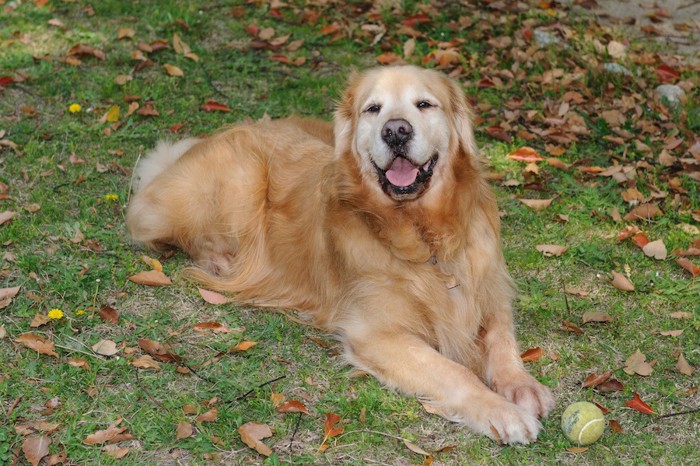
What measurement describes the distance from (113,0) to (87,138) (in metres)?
2.62

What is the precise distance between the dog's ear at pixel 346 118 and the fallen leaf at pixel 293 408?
136 cm

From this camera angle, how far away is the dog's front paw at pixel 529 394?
406 cm

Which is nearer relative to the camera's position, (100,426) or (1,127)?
(100,426)

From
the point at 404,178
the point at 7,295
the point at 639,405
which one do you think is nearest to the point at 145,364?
the point at 7,295

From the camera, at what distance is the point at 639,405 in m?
4.11

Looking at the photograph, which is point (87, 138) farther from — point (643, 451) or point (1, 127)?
point (643, 451)

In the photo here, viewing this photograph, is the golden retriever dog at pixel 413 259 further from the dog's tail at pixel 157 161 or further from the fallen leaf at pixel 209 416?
the dog's tail at pixel 157 161

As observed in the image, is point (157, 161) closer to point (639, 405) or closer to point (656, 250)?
point (656, 250)

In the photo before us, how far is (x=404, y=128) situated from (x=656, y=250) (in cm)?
208

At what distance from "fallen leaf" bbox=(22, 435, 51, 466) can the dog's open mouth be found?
1978mm

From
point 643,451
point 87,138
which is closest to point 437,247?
point 643,451

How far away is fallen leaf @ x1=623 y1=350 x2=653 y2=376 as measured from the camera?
173 inches

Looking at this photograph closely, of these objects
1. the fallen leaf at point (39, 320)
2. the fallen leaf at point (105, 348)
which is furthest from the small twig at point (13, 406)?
the fallen leaf at point (39, 320)

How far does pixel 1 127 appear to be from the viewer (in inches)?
264
